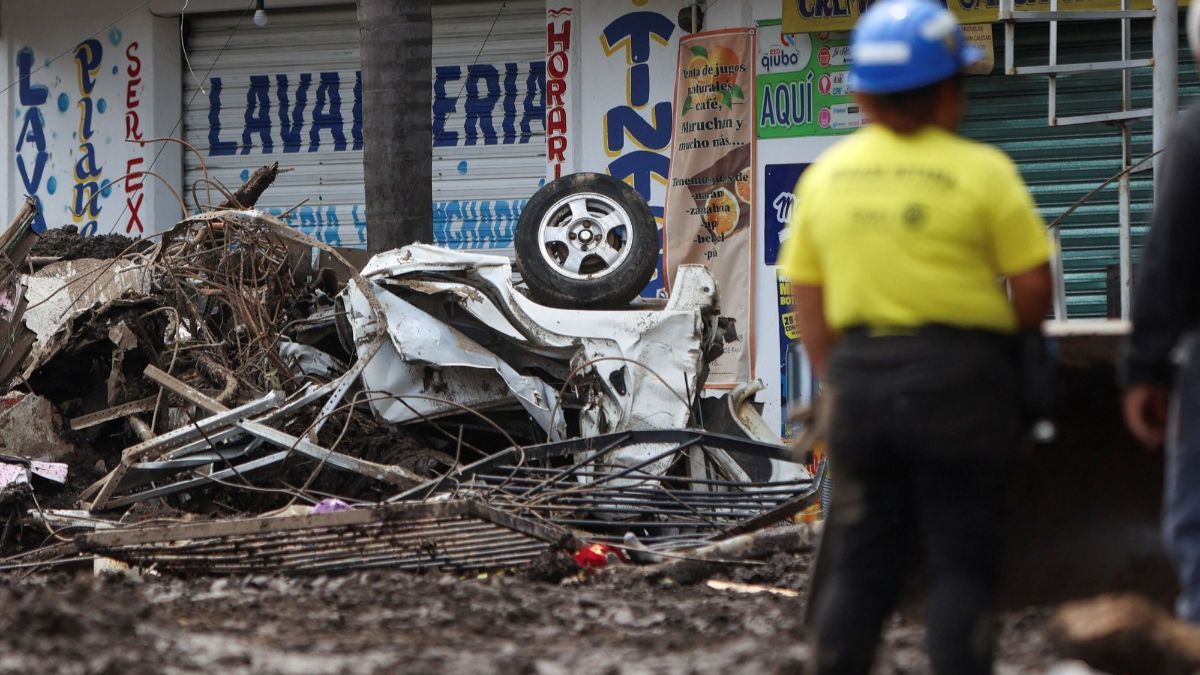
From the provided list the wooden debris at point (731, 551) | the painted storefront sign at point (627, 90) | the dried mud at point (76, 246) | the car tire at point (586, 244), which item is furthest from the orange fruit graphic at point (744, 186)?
the wooden debris at point (731, 551)

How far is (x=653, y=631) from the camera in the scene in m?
4.55

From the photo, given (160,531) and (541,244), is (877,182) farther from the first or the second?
(541,244)

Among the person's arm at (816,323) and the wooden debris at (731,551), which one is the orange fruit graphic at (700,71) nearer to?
the wooden debris at (731,551)

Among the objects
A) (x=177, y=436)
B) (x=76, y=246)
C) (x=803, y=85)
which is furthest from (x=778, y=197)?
(x=177, y=436)

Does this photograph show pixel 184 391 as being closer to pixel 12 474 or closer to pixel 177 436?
pixel 177 436

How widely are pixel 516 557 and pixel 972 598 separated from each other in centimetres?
312

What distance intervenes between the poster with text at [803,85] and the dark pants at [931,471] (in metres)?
8.37

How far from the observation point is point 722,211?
1152cm

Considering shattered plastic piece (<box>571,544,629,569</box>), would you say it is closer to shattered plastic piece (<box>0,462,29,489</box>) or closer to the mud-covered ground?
the mud-covered ground

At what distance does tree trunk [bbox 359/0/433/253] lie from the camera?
31.0ft

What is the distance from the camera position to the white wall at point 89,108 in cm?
1327

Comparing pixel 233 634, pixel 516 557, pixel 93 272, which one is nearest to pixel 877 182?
pixel 233 634

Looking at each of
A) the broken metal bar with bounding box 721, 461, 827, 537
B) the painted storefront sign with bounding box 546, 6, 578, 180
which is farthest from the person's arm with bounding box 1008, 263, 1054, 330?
the painted storefront sign with bounding box 546, 6, 578, 180

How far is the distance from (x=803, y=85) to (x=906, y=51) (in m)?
8.42
